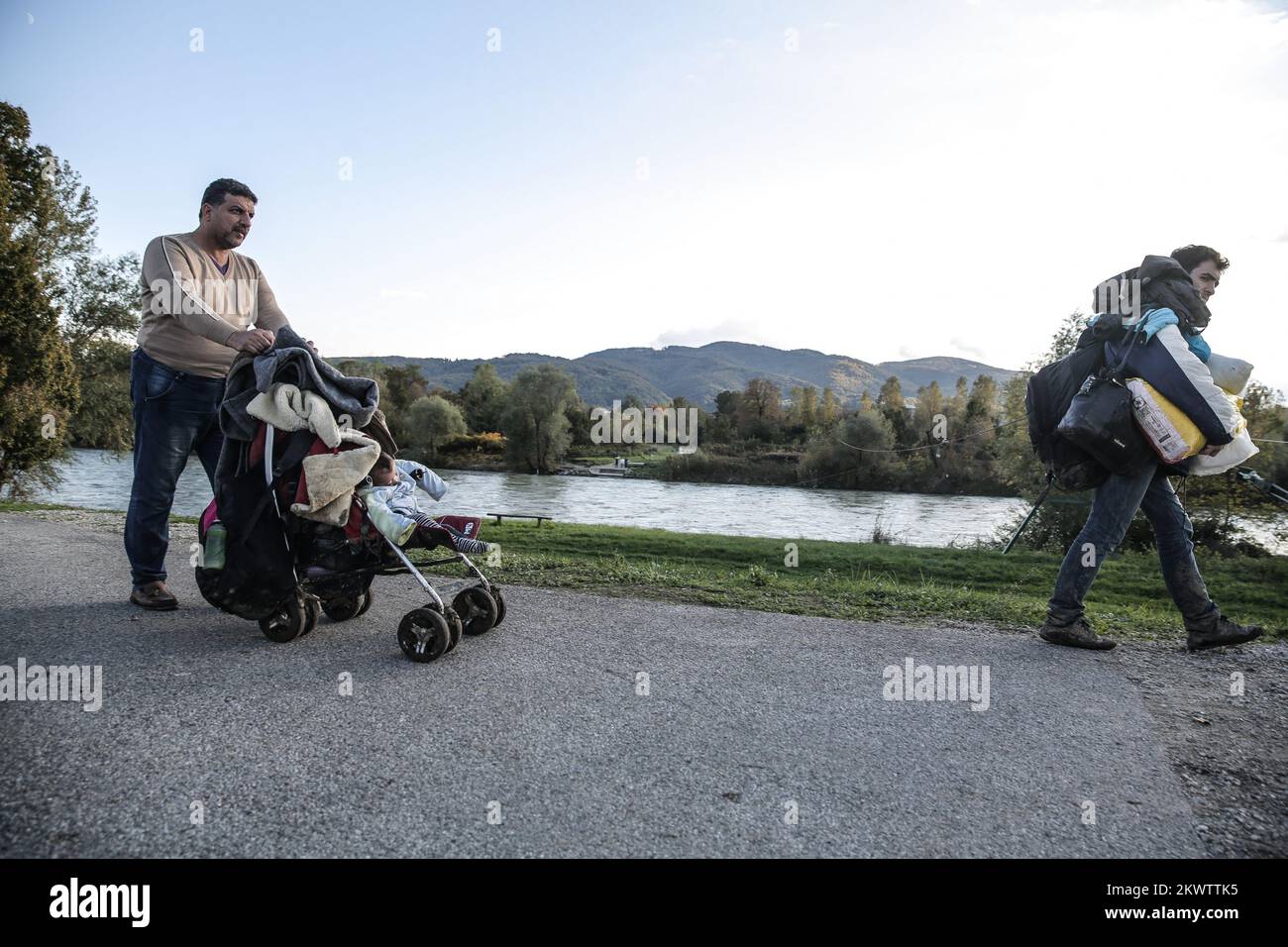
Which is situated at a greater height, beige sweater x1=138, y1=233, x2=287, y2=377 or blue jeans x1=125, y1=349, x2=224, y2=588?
beige sweater x1=138, y1=233, x2=287, y2=377

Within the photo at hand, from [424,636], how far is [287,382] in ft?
5.22

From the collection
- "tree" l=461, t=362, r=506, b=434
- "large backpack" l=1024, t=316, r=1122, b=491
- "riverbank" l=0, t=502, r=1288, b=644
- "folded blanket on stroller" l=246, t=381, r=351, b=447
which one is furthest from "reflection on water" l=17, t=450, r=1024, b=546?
"folded blanket on stroller" l=246, t=381, r=351, b=447

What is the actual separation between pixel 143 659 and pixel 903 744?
363 cm

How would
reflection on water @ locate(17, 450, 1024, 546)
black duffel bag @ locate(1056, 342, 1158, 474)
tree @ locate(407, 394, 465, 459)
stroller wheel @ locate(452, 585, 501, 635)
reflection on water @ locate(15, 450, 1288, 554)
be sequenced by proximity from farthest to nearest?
1. tree @ locate(407, 394, 465, 459)
2. reflection on water @ locate(17, 450, 1024, 546)
3. reflection on water @ locate(15, 450, 1288, 554)
4. stroller wheel @ locate(452, 585, 501, 635)
5. black duffel bag @ locate(1056, 342, 1158, 474)

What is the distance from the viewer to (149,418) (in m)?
5.08

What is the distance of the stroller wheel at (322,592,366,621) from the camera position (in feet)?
16.2

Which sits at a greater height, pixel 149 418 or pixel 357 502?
pixel 149 418

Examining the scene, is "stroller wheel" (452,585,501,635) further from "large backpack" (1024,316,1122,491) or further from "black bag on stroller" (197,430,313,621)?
"large backpack" (1024,316,1122,491)

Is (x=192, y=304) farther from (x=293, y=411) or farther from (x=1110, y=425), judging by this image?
(x=1110, y=425)

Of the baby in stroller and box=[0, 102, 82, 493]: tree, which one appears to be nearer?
the baby in stroller

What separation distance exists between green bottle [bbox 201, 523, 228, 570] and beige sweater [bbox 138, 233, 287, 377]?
1.14 metres

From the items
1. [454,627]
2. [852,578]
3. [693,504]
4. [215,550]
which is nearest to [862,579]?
[852,578]
